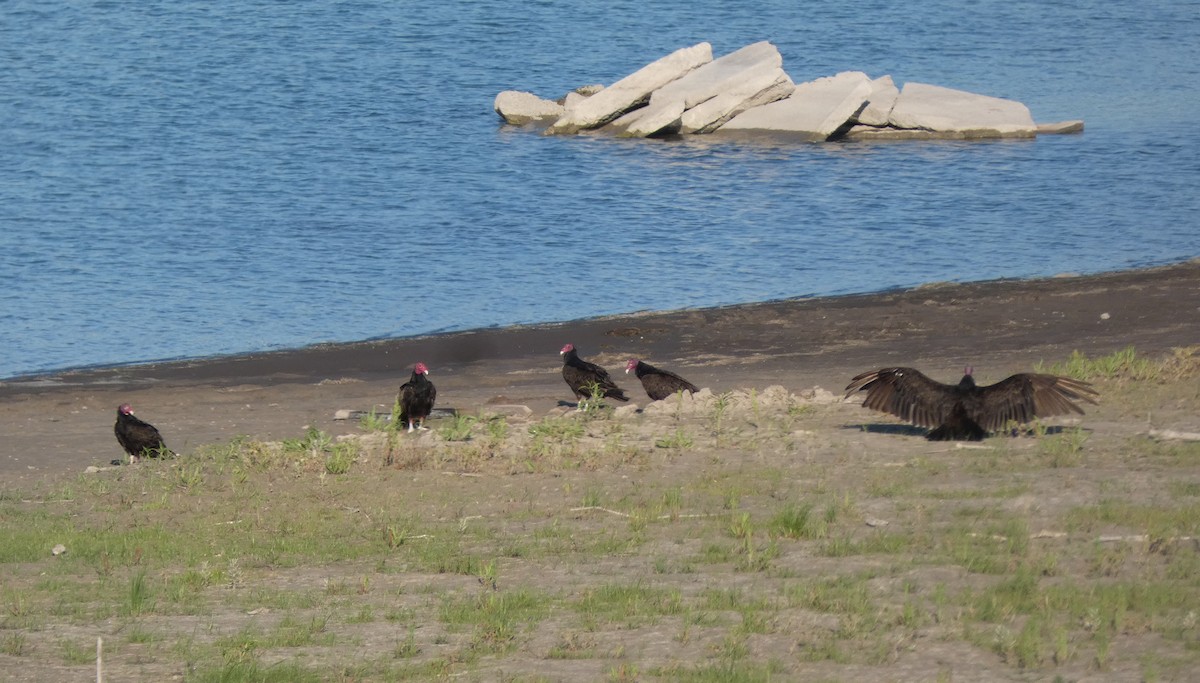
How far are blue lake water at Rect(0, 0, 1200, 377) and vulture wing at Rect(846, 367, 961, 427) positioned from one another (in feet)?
31.6

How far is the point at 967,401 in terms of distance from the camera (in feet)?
37.5

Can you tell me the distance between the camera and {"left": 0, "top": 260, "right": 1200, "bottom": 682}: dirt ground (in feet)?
23.5

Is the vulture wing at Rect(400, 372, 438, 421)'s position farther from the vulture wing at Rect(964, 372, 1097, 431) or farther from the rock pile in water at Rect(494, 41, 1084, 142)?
the rock pile in water at Rect(494, 41, 1084, 142)

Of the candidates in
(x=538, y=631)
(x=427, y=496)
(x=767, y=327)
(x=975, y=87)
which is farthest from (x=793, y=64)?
(x=538, y=631)

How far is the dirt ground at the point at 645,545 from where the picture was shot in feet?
23.5

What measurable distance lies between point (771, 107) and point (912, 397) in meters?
23.6

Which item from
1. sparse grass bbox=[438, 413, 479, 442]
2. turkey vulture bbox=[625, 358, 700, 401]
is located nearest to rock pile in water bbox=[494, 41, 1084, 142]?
turkey vulture bbox=[625, 358, 700, 401]

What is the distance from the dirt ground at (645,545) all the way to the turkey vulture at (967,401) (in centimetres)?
24

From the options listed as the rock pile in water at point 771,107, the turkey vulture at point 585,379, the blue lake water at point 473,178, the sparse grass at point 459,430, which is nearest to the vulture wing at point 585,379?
the turkey vulture at point 585,379

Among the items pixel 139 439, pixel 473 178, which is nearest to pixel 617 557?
pixel 139 439

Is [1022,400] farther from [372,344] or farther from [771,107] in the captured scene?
[771,107]

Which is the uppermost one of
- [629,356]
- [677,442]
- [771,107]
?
[771,107]

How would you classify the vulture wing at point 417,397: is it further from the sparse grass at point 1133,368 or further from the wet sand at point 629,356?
the sparse grass at point 1133,368

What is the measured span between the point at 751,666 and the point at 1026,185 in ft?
78.4
